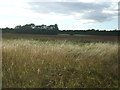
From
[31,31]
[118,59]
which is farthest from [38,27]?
[118,59]

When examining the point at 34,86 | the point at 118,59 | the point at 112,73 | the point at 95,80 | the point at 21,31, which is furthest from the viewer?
the point at 21,31

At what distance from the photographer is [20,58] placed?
6.98m

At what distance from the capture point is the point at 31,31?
135 ft

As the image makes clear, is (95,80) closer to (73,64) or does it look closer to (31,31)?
(73,64)

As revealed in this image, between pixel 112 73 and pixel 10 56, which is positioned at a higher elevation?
pixel 10 56

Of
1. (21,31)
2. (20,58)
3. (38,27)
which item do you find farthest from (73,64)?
(38,27)

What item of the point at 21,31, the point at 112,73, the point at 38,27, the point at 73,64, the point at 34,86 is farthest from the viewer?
the point at 38,27

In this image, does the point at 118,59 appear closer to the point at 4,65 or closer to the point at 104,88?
the point at 104,88

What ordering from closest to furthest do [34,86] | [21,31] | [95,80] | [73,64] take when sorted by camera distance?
[34,86]
[95,80]
[73,64]
[21,31]

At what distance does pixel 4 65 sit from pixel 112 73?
299 centimetres

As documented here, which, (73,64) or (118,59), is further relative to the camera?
(118,59)

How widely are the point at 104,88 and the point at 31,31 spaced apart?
119 ft

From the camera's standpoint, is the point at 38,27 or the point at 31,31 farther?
the point at 38,27

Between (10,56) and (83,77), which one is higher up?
(10,56)
